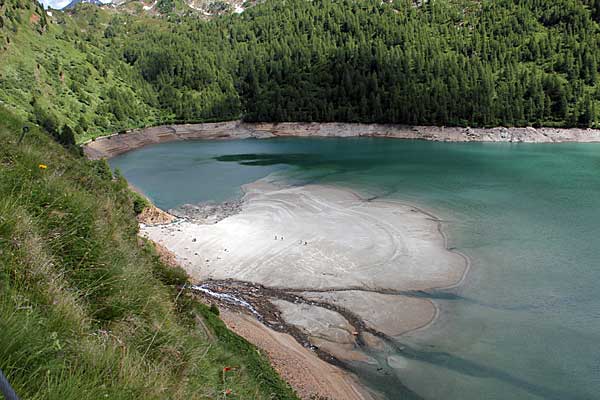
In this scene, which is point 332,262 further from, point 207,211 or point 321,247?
point 207,211

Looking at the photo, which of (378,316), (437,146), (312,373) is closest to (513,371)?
(378,316)

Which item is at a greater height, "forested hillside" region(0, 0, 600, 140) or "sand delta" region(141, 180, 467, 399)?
"forested hillside" region(0, 0, 600, 140)

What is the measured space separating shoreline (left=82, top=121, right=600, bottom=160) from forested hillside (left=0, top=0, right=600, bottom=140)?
3562 mm

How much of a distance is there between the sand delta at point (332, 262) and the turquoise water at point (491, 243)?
5.27ft

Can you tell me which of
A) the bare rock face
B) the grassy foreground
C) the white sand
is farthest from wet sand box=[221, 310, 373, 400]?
the bare rock face

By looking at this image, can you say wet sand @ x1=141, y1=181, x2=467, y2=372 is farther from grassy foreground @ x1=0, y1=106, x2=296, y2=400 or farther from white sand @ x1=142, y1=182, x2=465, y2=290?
grassy foreground @ x1=0, y1=106, x2=296, y2=400

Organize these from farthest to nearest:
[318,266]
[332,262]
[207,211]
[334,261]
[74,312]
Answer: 1. [207,211]
2. [334,261]
3. [332,262]
4. [318,266]
5. [74,312]

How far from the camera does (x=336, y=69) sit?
139 m

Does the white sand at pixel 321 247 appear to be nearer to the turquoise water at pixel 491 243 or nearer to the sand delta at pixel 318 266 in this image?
the sand delta at pixel 318 266

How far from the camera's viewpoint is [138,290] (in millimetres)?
6582

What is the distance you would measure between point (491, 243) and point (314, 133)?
276 feet

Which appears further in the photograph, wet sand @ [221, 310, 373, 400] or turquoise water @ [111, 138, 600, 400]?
turquoise water @ [111, 138, 600, 400]

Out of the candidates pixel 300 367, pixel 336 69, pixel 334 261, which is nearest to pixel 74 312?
pixel 300 367

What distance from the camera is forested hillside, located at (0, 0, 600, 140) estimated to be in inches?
3912
